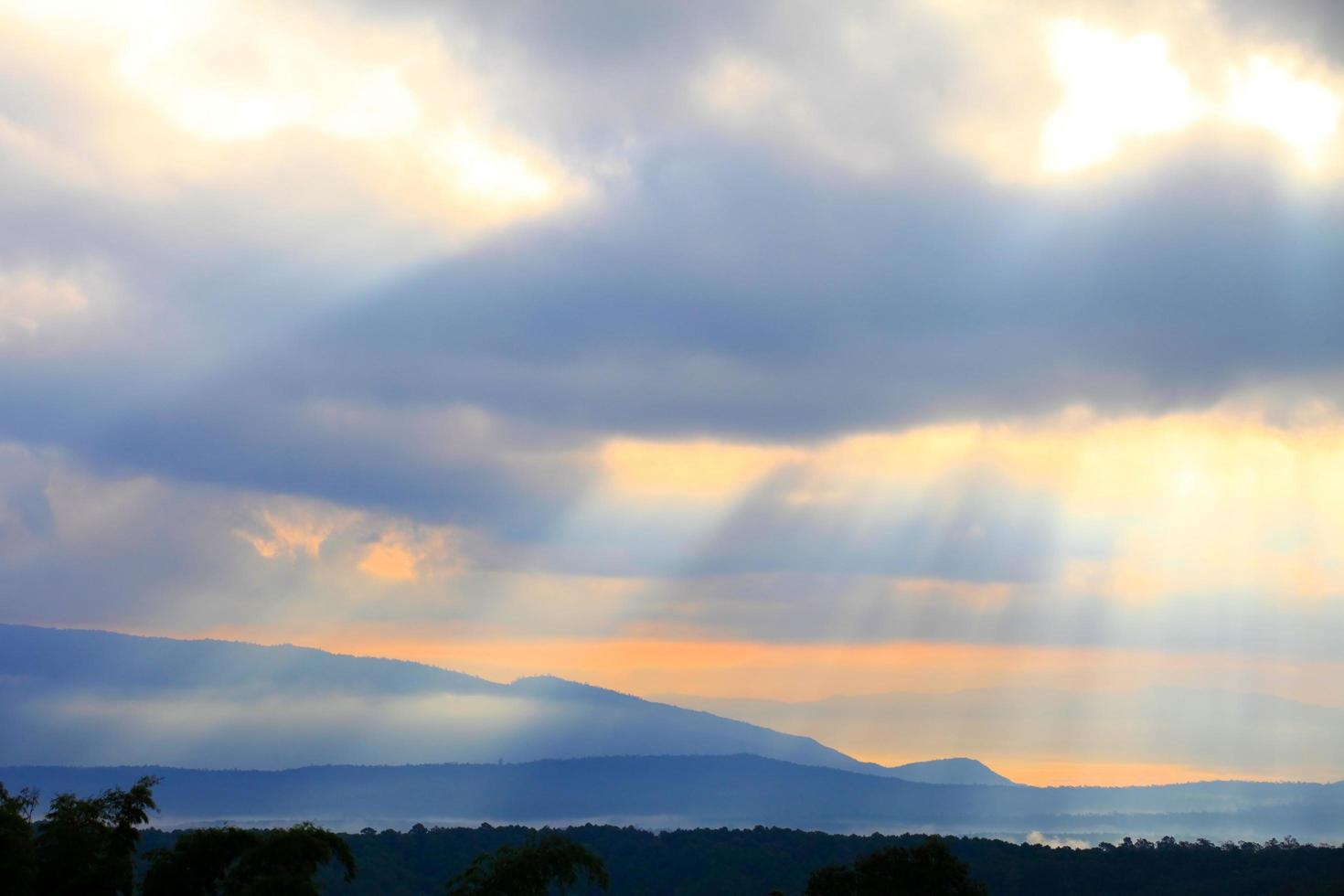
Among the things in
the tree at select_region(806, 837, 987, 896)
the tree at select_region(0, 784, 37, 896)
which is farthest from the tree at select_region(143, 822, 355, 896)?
the tree at select_region(806, 837, 987, 896)

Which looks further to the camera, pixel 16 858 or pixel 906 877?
pixel 906 877

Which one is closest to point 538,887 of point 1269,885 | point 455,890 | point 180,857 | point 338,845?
point 455,890

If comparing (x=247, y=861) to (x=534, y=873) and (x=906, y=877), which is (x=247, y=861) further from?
(x=906, y=877)

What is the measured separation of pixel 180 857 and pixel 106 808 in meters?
5.33

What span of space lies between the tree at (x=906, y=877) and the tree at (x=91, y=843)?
109 feet

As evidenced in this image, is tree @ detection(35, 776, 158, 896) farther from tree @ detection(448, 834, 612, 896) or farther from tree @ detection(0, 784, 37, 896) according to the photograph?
tree @ detection(448, 834, 612, 896)

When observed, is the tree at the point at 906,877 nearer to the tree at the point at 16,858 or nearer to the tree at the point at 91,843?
the tree at the point at 91,843

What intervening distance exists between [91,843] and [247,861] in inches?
409

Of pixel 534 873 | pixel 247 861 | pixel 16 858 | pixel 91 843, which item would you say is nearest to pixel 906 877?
pixel 534 873

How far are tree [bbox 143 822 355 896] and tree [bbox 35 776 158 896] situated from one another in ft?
5.23

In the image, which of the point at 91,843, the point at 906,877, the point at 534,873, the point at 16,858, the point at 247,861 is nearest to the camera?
the point at 247,861

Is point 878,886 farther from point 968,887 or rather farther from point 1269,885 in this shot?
point 1269,885

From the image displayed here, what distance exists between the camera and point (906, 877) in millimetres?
68938

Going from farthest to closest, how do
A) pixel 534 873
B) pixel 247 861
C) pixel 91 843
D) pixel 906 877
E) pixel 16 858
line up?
pixel 906 877 < pixel 91 843 < pixel 534 873 < pixel 16 858 < pixel 247 861
